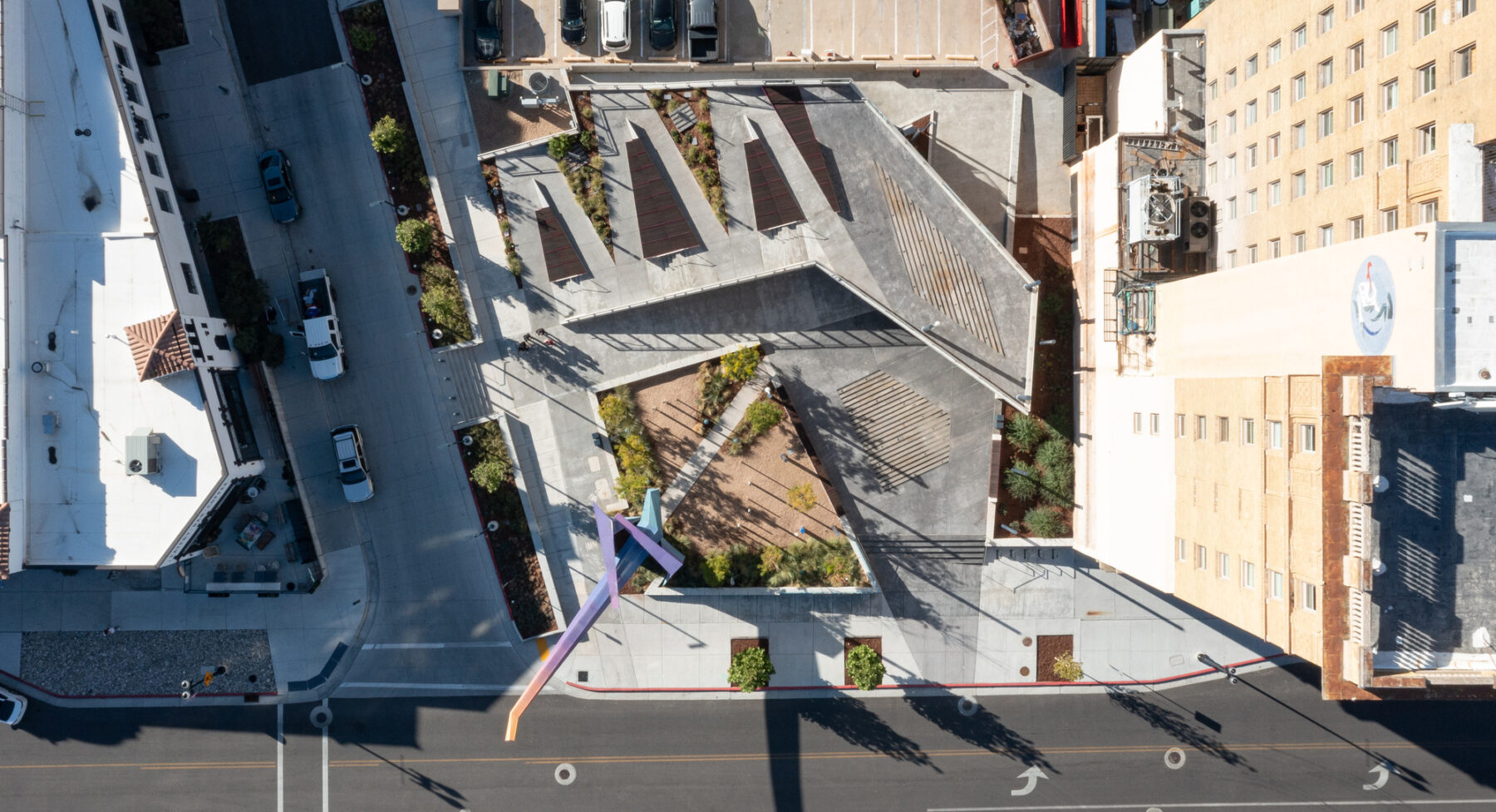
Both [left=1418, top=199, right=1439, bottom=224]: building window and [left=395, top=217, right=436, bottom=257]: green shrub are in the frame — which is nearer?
[left=1418, top=199, right=1439, bottom=224]: building window

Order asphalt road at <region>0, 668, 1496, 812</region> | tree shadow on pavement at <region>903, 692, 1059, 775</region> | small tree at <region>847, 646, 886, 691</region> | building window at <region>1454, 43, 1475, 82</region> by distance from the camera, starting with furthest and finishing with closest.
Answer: tree shadow on pavement at <region>903, 692, 1059, 775</region> → asphalt road at <region>0, 668, 1496, 812</region> → small tree at <region>847, 646, 886, 691</region> → building window at <region>1454, 43, 1475, 82</region>

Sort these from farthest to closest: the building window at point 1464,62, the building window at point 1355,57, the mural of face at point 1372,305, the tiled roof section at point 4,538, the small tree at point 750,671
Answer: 1. the small tree at point 750,671
2. the tiled roof section at point 4,538
3. the building window at point 1355,57
4. the building window at point 1464,62
5. the mural of face at point 1372,305

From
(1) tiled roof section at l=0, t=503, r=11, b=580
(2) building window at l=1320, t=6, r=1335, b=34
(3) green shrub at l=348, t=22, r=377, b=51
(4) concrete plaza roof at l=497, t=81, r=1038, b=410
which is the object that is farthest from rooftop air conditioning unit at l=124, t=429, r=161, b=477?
(2) building window at l=1320, t=6, r=1335, b=34

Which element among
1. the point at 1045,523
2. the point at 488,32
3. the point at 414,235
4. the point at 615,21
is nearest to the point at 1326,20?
the point at 1045,523

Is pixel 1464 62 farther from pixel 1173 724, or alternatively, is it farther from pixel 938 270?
pixel 1173 724

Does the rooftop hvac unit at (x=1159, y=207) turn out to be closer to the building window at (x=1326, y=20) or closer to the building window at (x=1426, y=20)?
the building window at (x=1326, y=20)

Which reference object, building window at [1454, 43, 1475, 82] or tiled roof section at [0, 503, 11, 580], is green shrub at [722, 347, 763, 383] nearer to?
building window at [1454, 43, 1475, 82]

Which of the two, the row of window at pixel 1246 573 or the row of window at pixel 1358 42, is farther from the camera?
Result: the row of window at pixel 1246 573

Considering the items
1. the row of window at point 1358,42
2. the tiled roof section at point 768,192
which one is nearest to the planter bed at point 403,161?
the tiled roof section at point 768,192
